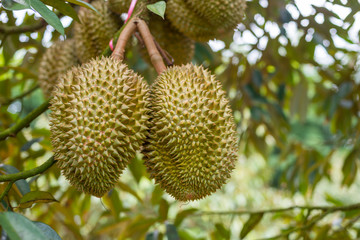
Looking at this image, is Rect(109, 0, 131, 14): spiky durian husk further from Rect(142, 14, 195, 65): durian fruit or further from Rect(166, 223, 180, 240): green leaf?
Rect(166, 223, 180, 240): green leaf

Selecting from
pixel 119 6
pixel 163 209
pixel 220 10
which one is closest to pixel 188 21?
pixel 220 10

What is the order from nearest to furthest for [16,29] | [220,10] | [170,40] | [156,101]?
[156,101]
[220,10]
[170,40]
[16,29]

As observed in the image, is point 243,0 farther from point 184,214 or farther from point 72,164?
point 184,214

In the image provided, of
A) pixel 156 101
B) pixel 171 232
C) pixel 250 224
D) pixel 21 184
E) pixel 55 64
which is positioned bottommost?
pixel 171 232

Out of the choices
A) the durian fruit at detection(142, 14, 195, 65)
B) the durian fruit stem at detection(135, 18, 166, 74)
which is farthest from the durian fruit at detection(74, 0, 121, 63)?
the durian fruit stem at detection(135, 18, 166, 74)

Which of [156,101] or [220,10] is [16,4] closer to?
[156,101]

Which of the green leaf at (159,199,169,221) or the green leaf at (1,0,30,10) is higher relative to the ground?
the green leaf at (1,0,30,10)

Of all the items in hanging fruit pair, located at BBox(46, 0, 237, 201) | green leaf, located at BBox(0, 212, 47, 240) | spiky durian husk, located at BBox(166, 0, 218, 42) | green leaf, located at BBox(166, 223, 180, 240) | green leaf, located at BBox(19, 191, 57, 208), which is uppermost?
spiky durian husk, located at BBox(166, 0, 218, 42)
